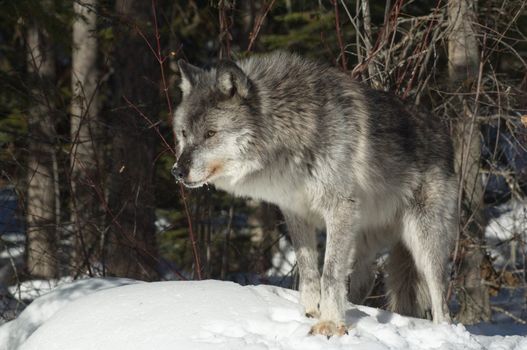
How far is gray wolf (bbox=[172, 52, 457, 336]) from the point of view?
511 cm

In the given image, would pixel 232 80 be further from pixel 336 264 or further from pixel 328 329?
pixel 328 329

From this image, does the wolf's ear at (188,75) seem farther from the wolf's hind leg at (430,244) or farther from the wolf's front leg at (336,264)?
the wolf's hind leg at (430,244)

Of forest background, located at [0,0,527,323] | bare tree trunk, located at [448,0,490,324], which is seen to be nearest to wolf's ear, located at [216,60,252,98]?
forest background, located at [0,0,527,323]

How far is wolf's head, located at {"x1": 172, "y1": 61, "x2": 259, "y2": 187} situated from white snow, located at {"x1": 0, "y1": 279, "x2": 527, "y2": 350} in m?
0.80

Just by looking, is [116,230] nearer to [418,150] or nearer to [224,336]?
[418,150]

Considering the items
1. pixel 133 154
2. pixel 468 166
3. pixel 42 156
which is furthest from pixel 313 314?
pixel 42 156

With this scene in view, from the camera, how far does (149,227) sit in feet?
30.7

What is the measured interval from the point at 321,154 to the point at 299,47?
21.6ft

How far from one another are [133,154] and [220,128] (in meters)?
4.65

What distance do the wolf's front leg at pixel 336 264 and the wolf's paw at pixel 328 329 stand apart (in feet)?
0.11

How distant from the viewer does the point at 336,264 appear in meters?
5.09

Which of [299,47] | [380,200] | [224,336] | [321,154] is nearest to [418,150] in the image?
[380,200]

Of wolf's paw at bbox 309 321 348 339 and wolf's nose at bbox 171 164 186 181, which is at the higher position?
wolf's nose at bbox 171 164 186 181

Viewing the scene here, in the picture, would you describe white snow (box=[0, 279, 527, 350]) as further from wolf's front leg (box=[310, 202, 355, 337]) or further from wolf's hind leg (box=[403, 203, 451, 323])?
wolf's hind leg (box=[403, 203, 451, 323])
